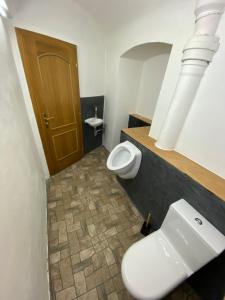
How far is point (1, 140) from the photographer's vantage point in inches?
30.7

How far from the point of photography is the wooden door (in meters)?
1.57

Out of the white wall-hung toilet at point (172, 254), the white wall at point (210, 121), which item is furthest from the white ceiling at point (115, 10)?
the white wall-hung toilet at point (172, 254)

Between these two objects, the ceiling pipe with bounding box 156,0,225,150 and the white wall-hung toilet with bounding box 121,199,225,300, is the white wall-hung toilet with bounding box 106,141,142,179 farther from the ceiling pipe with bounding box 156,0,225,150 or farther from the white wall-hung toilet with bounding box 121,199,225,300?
the white wall-hung toilet with bounding box 121,199,225,300

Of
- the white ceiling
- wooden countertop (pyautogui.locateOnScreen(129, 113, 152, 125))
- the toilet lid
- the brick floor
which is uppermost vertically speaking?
the white ceiling

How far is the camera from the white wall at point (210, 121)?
100 cm

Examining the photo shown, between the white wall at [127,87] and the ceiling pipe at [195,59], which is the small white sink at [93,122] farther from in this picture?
the ceiling pipe at [195,59]

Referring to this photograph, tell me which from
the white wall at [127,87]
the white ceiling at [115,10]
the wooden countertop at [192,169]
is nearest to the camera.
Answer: the wooden countertop at [192,169]

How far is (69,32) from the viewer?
1.84 metres

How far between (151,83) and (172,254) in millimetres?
2336

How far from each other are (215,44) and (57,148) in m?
2.24

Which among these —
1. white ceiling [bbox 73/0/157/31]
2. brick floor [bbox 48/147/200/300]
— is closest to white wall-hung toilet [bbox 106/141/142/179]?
brick floor [bbox 48/147/200/300]

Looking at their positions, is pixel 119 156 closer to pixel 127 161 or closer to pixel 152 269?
pixel 127 161

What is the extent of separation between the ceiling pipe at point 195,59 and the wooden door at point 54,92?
156cm

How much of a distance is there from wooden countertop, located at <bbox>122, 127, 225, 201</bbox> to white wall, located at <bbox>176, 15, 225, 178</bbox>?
0.22 feet
